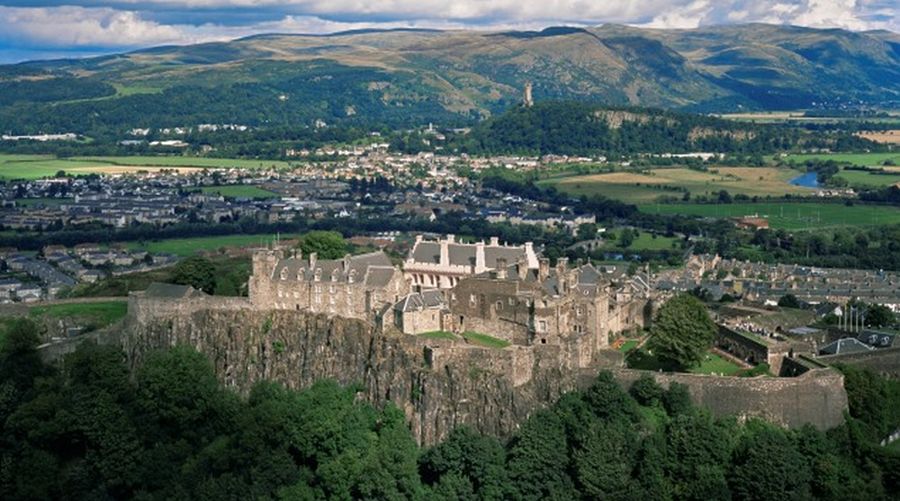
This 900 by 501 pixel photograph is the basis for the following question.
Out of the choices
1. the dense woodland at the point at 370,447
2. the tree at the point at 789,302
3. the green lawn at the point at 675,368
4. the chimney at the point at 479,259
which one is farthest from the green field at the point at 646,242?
the dense woodland at the point at 370,447

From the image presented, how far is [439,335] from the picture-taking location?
59188 millimetres

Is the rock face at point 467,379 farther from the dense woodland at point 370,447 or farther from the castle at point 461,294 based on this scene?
the castle at point 461,294

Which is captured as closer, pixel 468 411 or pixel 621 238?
pixel 468 411

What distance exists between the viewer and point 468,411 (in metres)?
56.2

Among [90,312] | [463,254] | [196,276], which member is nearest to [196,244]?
[90,312]

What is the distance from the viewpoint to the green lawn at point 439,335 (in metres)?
58.6

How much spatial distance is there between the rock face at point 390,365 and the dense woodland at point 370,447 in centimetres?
98

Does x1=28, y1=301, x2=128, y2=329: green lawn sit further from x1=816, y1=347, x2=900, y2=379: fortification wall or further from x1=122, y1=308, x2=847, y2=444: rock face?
x1=816, y1=347, x2=900, y2=379: fortification wall

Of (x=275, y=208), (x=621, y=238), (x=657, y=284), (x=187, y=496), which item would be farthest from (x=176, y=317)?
(x=275, y=208)

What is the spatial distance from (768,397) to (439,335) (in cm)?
1599

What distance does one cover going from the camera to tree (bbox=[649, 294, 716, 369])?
57.7 metres

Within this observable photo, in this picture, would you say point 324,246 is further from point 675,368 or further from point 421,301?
point 675,368

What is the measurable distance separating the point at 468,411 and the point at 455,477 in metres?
3.83

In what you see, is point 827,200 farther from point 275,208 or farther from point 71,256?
point 71,256
